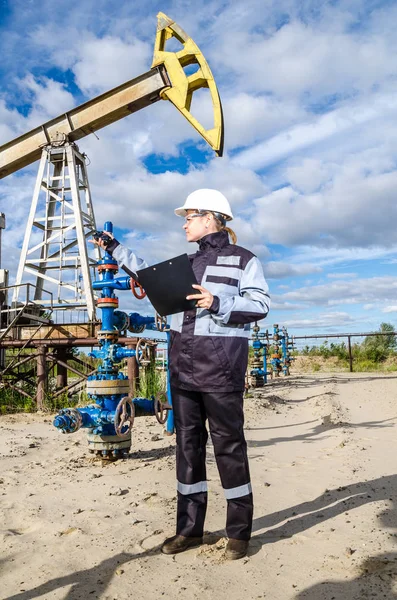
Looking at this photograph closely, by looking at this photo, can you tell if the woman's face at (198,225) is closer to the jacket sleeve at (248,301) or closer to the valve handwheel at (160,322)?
the jacket sleeve at (248,301)

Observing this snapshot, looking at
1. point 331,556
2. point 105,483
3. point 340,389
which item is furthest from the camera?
point 340,389

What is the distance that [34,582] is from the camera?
7.54ft

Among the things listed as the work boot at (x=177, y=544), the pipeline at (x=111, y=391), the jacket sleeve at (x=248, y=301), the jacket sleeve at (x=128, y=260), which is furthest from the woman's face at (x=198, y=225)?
the work boot at (x=177, y=544)

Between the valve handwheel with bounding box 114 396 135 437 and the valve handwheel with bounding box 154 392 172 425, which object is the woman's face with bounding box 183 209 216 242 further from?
the valve handwheel with bounding box 154 392 172 425

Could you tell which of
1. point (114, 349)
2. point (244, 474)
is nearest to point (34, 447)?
point (114, 349)

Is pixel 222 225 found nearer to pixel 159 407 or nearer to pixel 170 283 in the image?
pixel 170 283

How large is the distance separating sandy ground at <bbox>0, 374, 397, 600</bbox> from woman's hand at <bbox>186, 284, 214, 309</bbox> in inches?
49.5

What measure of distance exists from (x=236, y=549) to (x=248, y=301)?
1234mm

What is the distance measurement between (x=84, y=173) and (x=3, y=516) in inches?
437

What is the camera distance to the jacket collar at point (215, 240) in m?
2.79

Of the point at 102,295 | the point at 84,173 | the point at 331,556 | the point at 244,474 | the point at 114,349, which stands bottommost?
the point at 331,556

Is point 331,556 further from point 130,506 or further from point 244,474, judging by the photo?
point 130,506

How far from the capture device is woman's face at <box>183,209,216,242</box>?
2.84 metres

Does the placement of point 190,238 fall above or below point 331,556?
above
